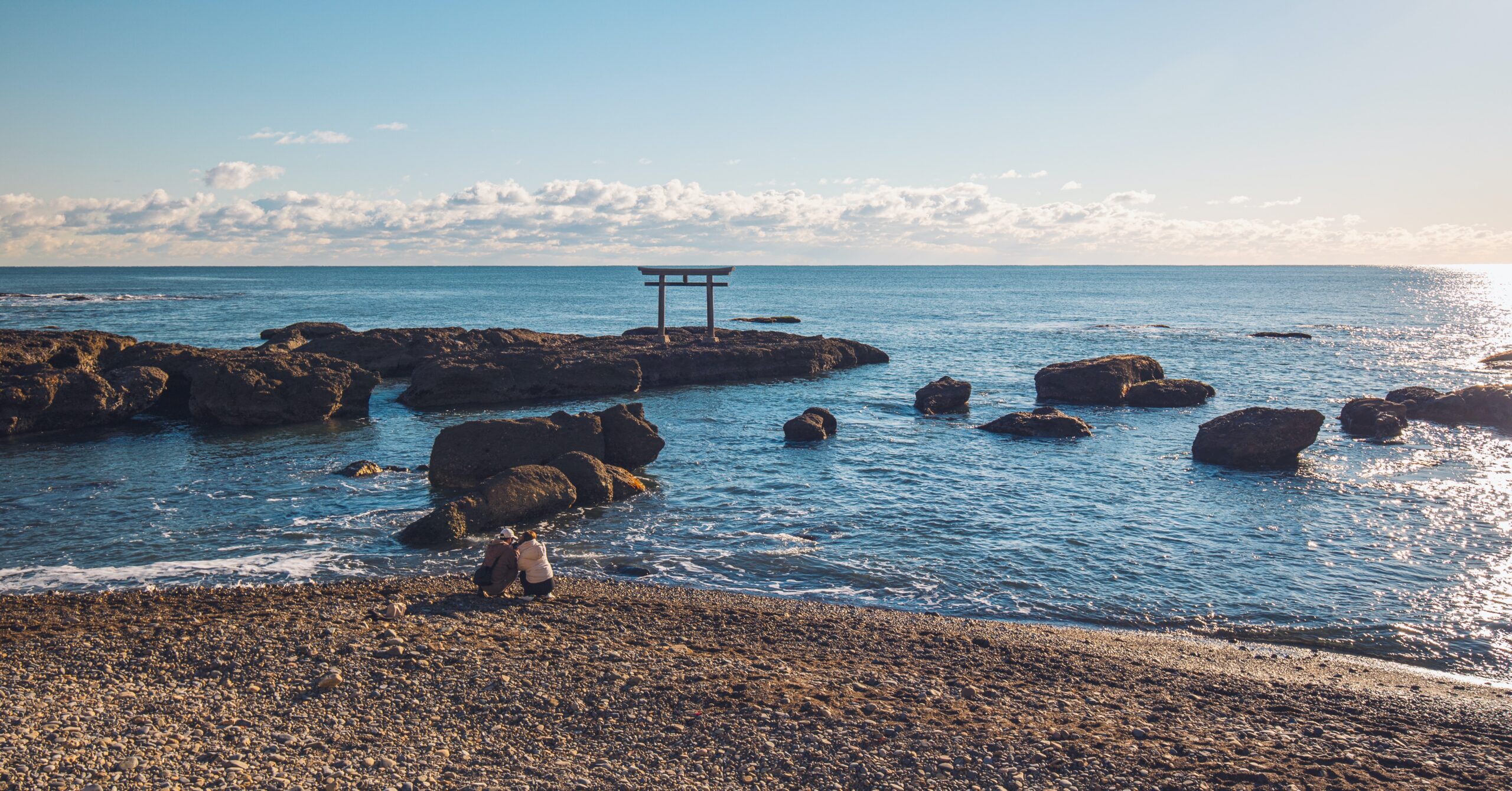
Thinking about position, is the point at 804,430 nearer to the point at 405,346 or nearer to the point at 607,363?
the point at 607,363

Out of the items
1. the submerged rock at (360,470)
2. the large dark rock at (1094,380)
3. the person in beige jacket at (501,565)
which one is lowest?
the submerged rock at (360,470)

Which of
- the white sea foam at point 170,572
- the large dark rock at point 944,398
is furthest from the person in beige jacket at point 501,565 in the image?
the large dark rock at point 944,398

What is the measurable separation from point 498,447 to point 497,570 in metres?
8.49

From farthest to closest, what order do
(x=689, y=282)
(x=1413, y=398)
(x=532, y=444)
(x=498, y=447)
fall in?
(x=689, y=282), (x=1413, y=398), (x=532, y=444), (x=498, y=447)

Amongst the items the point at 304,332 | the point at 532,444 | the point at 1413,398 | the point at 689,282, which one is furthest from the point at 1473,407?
the point at 304,332

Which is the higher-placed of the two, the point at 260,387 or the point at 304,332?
the point at 304,332

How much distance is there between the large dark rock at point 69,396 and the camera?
26797 mm

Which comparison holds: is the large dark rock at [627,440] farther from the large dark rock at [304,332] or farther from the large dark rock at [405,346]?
the large dark rock at [304,332]

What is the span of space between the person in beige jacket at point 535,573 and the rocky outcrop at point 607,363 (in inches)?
848

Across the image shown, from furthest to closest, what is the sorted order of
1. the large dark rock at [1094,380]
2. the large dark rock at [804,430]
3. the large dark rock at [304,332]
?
the large dark rock at [304,332] → the large dark rock at [1094,380] → the large dark rock at [804,430]

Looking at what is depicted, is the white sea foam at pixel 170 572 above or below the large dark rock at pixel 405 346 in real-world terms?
below

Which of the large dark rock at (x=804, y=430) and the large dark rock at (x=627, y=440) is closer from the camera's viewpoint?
the large dark rock at (x=627, y=440)

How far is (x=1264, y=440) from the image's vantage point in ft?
79.2

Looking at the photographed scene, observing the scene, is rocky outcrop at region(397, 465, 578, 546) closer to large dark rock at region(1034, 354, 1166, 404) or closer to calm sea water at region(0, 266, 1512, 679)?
calm sea water at region(0, 266, 1512, 679)
